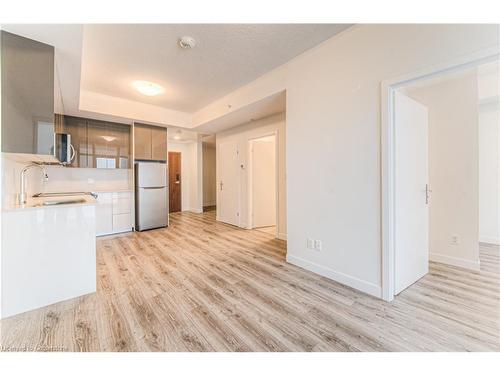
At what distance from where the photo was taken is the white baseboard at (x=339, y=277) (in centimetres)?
200

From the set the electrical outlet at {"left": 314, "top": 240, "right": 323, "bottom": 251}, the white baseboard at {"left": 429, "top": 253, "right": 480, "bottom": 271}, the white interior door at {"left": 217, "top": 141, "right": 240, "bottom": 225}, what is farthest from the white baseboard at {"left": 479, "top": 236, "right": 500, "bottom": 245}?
the white interior door at {"left": 217, "top": 141, "right": 240, "bottom": 225}

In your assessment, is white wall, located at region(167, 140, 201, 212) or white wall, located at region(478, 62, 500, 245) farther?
white wall, located at region(167, 140, 201, 212)

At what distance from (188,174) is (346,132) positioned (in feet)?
19.7

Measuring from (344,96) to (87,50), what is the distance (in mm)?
3035

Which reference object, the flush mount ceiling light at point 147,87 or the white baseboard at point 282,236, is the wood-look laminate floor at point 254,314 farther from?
the flush mount ceiling light at point 147,87

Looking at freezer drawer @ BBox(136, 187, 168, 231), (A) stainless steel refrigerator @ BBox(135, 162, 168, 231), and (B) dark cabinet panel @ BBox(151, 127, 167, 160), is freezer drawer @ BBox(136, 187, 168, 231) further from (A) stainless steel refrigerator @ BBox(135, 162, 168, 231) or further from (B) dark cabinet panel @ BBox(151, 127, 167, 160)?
(B) dark cabinet panel @ BBox(151, 127, 167, 160)

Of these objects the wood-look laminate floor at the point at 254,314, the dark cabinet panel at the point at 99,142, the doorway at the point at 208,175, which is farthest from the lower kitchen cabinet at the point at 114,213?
the doorway at the point at 208,175

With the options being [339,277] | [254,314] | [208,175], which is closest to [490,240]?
[339,277]

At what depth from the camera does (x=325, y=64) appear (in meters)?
2.35

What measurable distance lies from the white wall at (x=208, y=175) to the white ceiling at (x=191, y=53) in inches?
173

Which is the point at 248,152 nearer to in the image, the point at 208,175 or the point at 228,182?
the point at 228,182

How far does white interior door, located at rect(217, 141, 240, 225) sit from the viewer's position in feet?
16.3

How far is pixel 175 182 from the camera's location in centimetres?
704

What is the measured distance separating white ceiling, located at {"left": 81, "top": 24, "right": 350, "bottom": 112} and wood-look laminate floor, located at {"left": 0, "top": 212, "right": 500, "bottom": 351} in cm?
268
